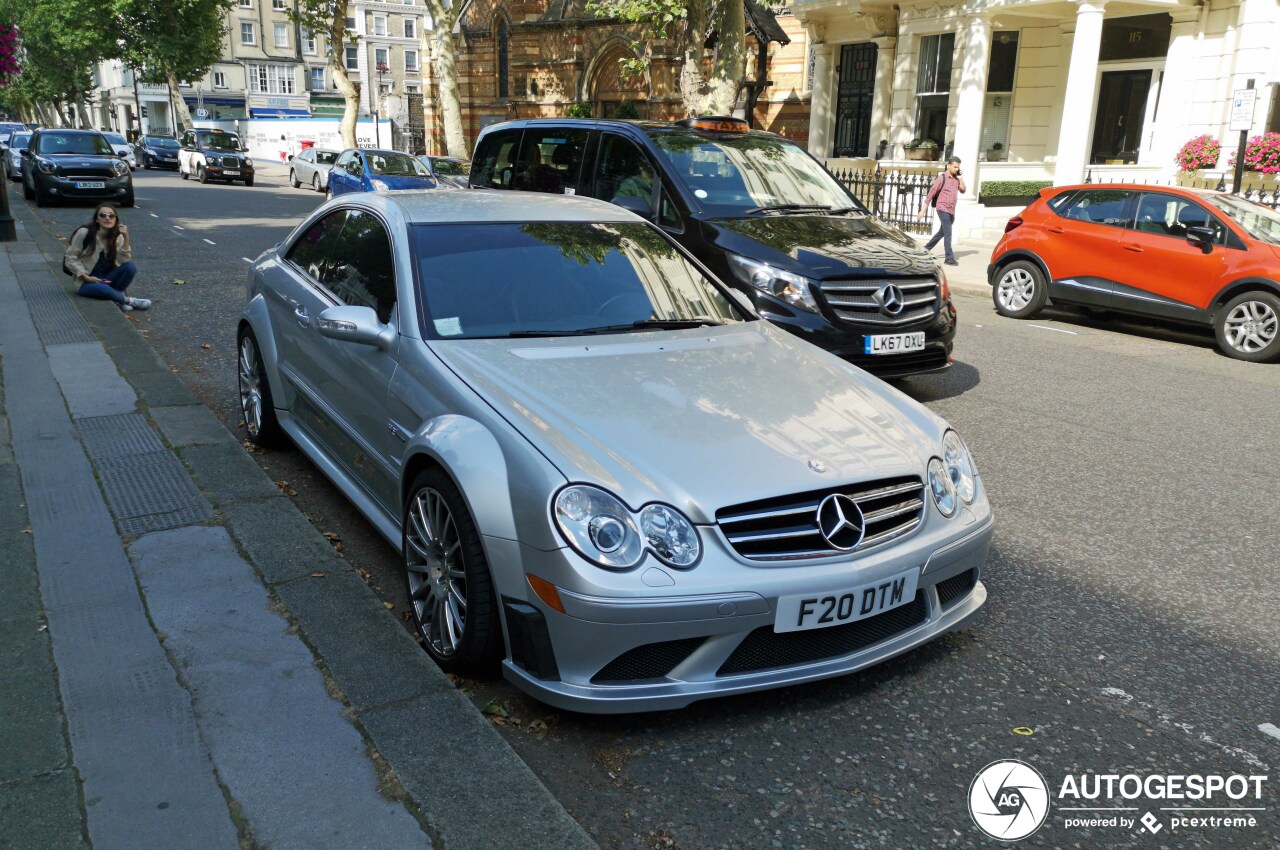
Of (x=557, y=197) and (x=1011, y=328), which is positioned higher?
(x=557, y=197)

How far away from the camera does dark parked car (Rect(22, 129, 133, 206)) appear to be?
23422 mm

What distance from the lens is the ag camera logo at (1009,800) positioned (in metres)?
2.88

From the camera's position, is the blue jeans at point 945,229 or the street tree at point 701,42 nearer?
the blue jeans at point 945,229

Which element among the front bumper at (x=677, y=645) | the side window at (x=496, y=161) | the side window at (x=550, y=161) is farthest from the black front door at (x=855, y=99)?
the front bumper at (x=677, y=645)

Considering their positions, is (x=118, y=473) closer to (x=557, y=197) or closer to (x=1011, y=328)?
(x=557, y=197)

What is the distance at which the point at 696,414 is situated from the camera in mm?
3549

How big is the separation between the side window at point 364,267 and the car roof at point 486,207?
0.12 m

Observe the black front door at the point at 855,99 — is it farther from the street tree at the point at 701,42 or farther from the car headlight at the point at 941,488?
the car headlight at the point at 941,488

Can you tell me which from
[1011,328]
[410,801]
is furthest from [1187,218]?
[410,801]

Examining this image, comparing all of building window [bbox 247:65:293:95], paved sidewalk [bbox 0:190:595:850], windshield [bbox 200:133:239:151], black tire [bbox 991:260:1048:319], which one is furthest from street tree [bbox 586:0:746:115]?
building window [bbox 247:65:293:95]

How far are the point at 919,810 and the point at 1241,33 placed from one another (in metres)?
20.6

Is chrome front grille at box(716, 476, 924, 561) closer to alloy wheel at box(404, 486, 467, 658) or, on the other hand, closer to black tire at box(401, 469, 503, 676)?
black tire at box(401, 469, 503, 676)

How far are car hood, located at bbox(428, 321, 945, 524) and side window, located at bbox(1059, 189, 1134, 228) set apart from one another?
855 cm

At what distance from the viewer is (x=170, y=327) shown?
10.1 metres
